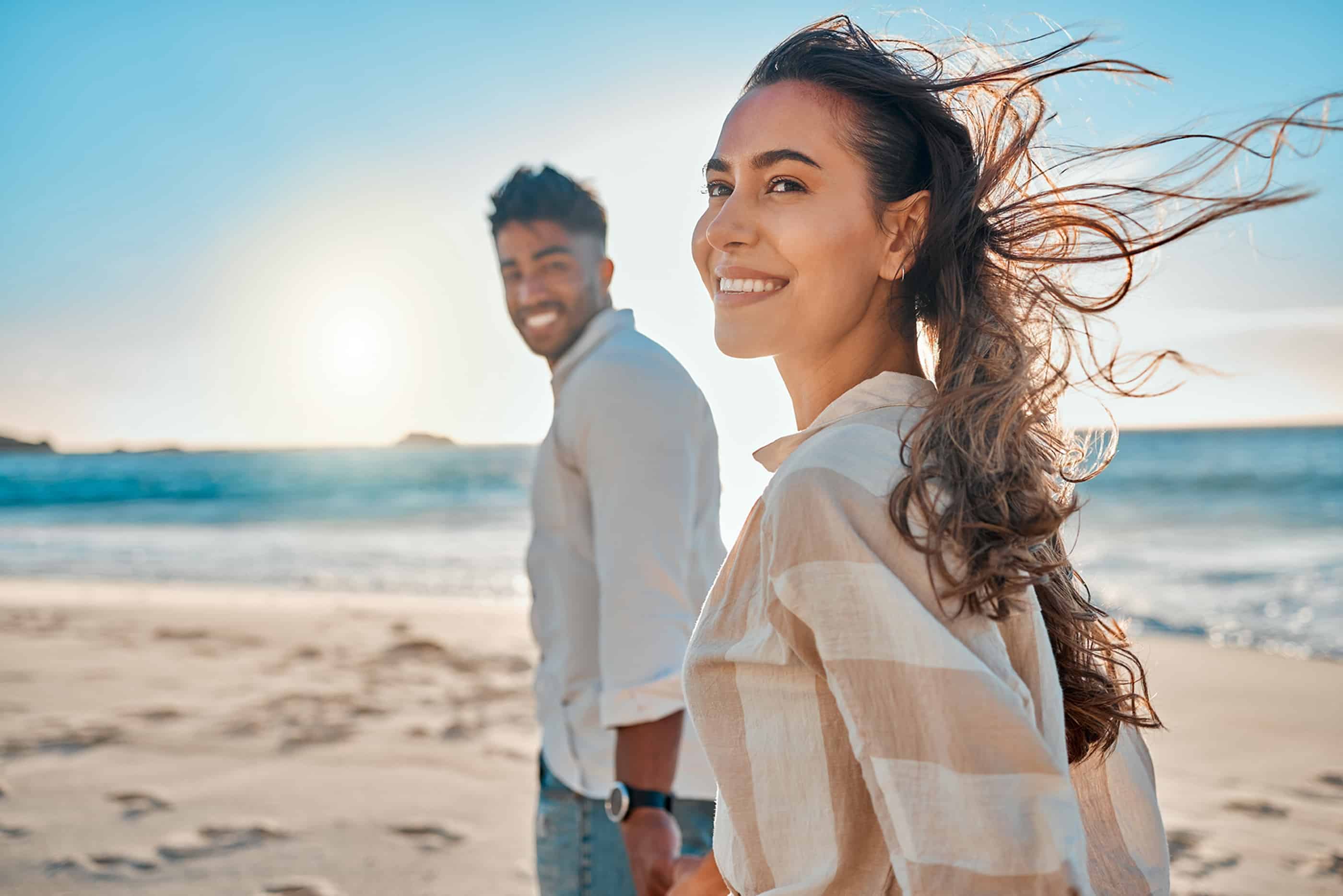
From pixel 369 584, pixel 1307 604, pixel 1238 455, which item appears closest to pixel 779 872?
pixel 1307 604

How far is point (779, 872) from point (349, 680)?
21.5ft

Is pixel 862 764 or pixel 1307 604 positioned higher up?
pixel 862 764

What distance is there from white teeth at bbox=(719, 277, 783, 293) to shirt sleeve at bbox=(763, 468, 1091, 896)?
39 centimetres

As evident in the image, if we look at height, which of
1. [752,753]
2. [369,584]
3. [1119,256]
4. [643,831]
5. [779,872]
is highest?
[1119,256]

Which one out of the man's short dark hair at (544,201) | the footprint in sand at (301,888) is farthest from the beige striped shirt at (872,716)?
the footprint in sand at (301,888)

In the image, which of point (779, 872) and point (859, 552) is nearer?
point (859, 552)

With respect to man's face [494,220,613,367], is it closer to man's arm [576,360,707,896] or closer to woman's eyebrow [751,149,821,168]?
man's arm [576,360,707,896]

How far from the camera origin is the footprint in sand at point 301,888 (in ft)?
12.3

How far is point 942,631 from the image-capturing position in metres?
0.91

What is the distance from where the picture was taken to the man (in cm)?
190

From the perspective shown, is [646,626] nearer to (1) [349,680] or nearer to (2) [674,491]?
(2) [674,491]

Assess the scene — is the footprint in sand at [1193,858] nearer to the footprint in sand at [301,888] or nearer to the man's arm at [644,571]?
the man's arm at [644,571]

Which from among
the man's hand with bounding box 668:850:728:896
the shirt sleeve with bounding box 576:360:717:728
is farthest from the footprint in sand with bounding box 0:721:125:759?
the man's hand with bounding box 668:850:728:896

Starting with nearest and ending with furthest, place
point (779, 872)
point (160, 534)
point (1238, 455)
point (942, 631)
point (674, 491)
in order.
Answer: point (942, 631), point (779, 872), point (674, 491), point (160, 534), point (1238, 455)
